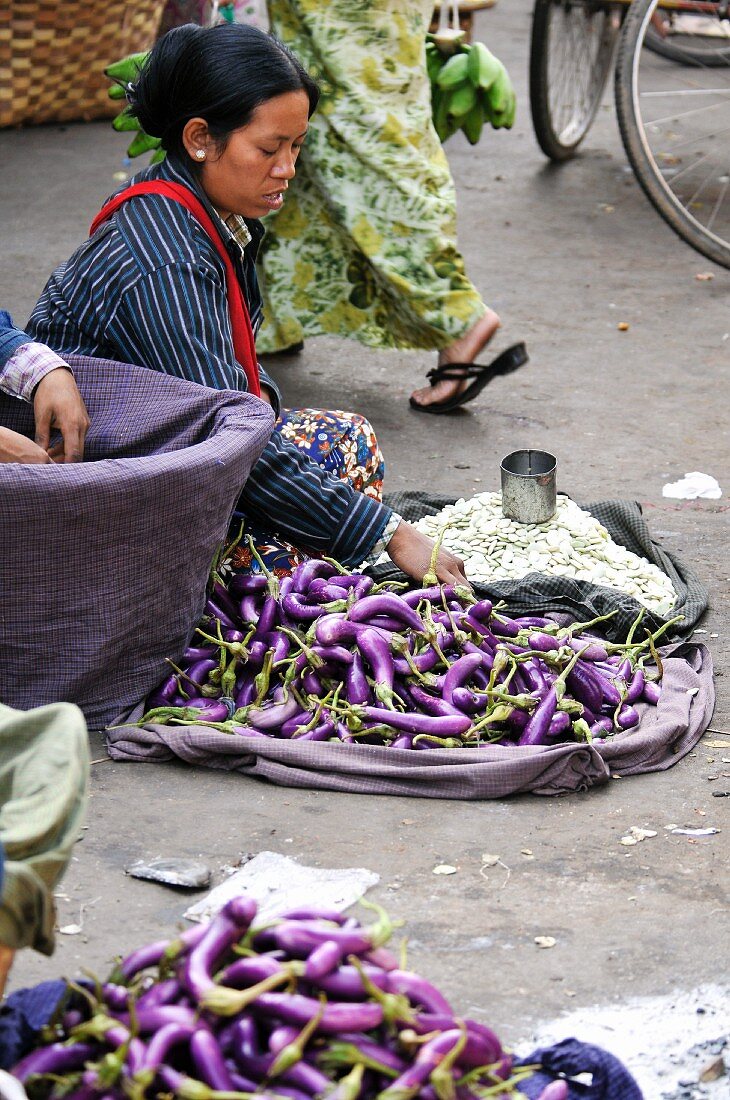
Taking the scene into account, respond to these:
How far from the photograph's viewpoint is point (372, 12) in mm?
3949

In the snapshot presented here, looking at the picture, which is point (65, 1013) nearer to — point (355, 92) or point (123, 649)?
point (123, 649)

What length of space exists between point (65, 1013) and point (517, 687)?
1300mm

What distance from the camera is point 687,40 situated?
893cm

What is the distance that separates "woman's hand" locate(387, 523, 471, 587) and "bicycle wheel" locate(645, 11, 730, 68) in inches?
206

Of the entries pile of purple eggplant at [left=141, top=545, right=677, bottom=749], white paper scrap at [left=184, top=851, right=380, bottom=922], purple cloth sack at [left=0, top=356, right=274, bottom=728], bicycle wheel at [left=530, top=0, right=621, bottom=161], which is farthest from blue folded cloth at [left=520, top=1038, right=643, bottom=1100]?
bicycle wheel at [left=530, top=0, right=621, bottom=161]

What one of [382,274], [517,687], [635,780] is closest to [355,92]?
[382,274]

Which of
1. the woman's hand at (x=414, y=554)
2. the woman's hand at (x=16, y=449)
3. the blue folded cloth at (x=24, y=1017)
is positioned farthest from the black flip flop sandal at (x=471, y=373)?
the blue folded cloth at (x=24, y=1017)

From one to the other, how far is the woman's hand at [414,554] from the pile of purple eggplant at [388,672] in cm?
5

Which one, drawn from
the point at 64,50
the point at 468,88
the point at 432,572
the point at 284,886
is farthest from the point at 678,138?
the point at 284,886

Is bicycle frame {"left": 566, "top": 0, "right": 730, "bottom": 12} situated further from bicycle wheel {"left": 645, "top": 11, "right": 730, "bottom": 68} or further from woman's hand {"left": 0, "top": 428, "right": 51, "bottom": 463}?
woman's hand {"left": 0, "top": 428, "right": 51, "bottom": 463}

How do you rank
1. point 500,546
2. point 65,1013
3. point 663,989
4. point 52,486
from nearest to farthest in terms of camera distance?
point 65,1013
point 663,989
point 52,486
point 500,546

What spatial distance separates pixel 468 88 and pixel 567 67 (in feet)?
6.21

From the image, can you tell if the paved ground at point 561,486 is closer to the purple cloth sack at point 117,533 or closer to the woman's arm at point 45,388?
the purple cloth sack at point 117,533

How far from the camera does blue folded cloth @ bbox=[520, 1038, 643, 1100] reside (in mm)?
1600
